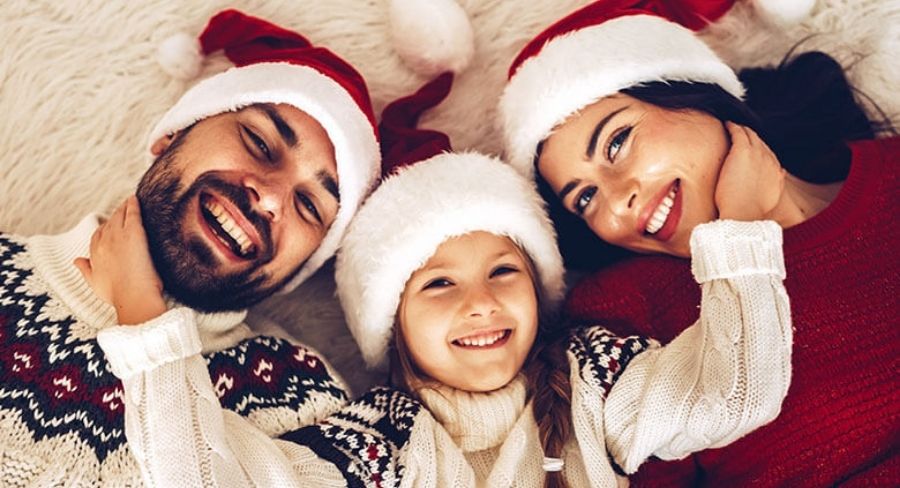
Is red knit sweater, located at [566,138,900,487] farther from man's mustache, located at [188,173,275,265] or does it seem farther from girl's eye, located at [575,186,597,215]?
man's mustache, located at [188,173,275,265]

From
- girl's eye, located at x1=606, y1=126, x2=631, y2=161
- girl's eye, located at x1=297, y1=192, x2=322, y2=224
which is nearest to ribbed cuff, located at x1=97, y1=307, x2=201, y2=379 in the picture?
girl's eye, located at x1=297, y1=192, x2=322, y2=224

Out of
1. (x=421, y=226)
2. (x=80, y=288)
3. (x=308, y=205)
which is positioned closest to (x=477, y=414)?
(x=421, y=226)

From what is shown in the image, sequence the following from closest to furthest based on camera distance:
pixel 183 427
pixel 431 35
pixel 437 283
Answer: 1. pixel 183 427
2. pixel 437 283
3. pixel 431 35

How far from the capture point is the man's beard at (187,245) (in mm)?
1243

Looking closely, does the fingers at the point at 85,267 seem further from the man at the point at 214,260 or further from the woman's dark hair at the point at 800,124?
the woman's dark hair at the point at 800,124

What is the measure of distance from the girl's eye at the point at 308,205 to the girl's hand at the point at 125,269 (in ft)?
0.75

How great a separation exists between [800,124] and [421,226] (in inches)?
26.9

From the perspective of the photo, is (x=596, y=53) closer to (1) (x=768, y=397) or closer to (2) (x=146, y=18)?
(1) (x=768, y=397)

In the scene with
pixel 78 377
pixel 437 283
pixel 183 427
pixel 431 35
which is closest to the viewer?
pixel 183 427

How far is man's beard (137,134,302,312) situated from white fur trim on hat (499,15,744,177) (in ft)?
1.38

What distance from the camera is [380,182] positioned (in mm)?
1423

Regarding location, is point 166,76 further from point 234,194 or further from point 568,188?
point 568,188

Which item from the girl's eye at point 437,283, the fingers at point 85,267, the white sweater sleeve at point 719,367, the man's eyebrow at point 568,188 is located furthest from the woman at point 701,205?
the fingers at point 85,267

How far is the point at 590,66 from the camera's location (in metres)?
1.30
